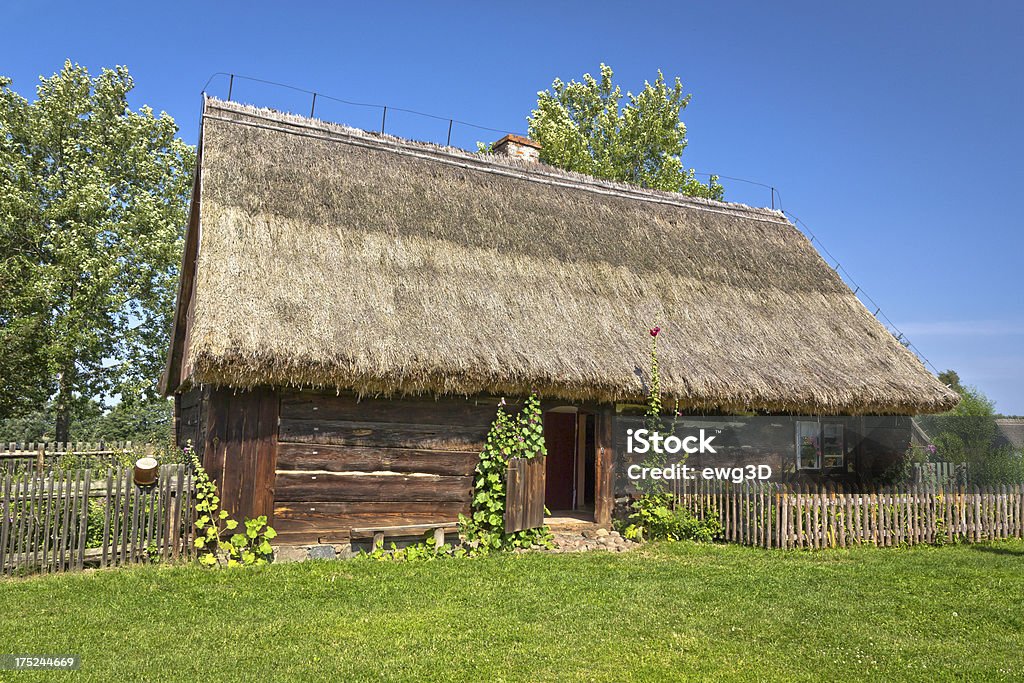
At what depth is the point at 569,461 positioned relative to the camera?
14461 millimetres

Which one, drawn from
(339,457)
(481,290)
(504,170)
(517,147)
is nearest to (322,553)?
(339,457)

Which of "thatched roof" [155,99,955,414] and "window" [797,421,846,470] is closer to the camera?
"thatched roof" [155,99,955,414]

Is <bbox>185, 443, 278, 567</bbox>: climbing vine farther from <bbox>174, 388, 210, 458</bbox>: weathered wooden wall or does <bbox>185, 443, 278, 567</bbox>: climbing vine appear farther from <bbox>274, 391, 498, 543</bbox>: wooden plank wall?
<bbox>174, 388, 210, 458</bbox>: weathered wooden wall

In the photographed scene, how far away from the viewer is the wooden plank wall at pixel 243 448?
28.8ft

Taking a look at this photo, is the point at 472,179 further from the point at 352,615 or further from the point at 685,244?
the point at 352,615

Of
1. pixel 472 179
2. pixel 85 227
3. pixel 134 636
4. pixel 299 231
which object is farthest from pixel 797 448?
pixel 85 227

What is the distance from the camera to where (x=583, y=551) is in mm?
9922

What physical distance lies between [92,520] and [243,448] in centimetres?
182

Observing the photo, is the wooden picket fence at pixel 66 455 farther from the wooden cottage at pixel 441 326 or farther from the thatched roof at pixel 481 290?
the thatched roof at pixel 481 290

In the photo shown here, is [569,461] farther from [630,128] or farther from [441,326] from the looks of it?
[630,128]

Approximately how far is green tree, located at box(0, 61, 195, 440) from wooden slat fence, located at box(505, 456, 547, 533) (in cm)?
1522

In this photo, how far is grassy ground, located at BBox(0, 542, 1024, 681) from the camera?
5.25 metres

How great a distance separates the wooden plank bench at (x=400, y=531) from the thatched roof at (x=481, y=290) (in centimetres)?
184

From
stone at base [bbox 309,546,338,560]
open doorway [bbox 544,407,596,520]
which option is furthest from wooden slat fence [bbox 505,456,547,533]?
open doorway [bbox 544,407,596,520]
